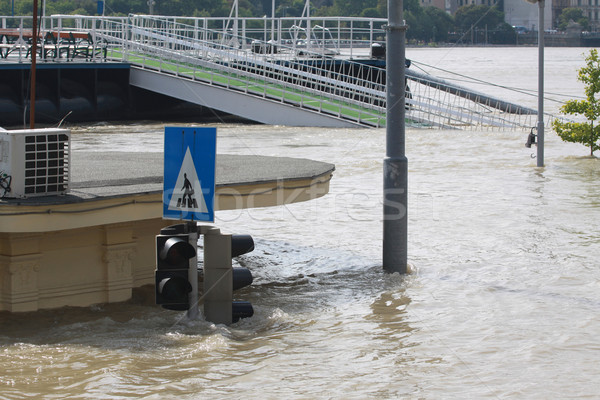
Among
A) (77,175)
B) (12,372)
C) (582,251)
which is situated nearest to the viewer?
(12,372)

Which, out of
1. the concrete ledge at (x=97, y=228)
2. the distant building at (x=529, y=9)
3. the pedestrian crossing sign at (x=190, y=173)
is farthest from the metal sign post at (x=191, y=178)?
the distant building at (x=529, y=9)

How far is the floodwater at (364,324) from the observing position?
7520mm

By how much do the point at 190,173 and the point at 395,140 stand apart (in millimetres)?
3585

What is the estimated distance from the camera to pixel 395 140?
35.7 feet

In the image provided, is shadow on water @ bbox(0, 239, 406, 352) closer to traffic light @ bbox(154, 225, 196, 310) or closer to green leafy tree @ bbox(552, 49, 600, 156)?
Result: traffic light @ bbox(154, 225, 196, 310)

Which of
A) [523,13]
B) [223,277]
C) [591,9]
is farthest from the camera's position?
[591,9]

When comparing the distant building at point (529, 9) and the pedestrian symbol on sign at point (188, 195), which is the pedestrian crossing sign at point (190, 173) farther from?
the distant building at point (529, 9)

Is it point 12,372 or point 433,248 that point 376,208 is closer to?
point 433,248

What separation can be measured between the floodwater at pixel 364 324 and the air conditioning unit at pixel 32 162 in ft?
4.02

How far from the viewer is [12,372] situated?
299 inches

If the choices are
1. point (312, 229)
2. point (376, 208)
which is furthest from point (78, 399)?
point (376, 208)

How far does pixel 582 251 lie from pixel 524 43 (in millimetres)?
150311

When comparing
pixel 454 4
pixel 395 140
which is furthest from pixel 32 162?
pixel 454 4

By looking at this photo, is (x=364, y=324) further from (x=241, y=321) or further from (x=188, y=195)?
(x=188, y=195)
